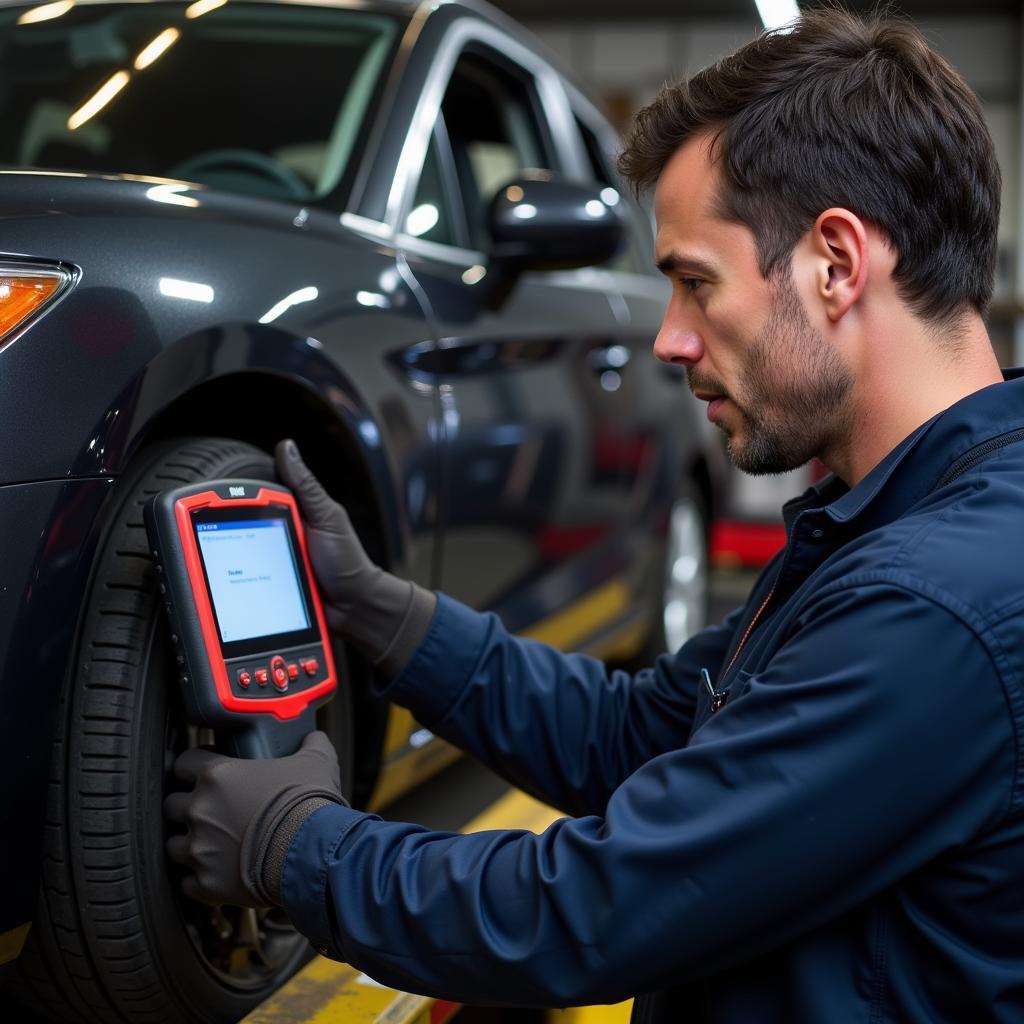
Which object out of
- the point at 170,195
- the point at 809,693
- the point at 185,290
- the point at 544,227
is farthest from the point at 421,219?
the point at 809,693

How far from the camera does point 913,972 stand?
3.34ft

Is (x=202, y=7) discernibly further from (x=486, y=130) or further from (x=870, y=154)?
(x=870, y=154)

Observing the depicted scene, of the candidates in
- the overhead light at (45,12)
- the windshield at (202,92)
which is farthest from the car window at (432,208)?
the overhead light at (45,12)

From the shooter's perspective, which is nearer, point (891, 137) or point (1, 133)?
point (891, 137)

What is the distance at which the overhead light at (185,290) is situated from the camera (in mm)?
1243

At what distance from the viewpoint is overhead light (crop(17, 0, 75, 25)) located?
220cm

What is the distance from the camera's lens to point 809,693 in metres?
0.98

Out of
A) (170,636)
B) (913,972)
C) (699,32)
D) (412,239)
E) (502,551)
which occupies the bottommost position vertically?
(699,32)

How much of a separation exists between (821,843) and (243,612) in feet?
2.10

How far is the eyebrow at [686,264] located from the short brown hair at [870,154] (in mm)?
51

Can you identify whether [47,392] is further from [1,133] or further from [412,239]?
[1,133]

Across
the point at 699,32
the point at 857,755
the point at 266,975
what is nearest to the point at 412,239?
the point at 266,975

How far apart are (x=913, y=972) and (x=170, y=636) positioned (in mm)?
743

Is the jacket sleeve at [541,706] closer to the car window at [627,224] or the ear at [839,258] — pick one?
the ear at [839,258]
